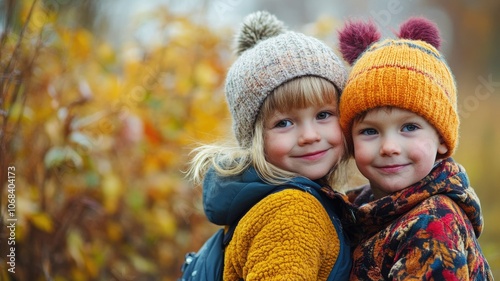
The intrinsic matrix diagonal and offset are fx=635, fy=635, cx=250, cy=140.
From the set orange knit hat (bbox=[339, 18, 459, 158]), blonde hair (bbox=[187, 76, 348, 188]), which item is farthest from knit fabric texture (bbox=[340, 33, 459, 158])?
blonde hair (bbox=[187, 76, 348, 188])

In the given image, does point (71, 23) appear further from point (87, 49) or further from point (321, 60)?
point (321, 60)

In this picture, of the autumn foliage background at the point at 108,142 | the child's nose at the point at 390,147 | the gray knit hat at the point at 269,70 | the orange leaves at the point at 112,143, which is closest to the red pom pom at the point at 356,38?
the gray knit hat at the point at 269,70

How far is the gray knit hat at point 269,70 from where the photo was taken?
252 centimetres

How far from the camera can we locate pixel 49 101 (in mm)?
3918

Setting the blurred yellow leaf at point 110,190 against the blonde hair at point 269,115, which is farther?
the blurred yellow leaf at point 110,190

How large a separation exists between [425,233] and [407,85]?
53cm

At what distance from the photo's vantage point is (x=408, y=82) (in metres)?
2.25

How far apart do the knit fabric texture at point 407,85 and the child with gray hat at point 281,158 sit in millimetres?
151

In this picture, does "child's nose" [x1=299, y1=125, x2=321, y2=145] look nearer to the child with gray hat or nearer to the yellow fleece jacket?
the child with gray hat

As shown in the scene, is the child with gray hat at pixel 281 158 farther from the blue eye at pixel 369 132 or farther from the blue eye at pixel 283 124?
the blue eye at pixel 369 132

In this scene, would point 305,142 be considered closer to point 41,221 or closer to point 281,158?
point 281,158

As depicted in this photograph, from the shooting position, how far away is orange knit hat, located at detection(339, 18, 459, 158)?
2.24m

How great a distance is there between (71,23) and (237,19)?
1264 millimetres

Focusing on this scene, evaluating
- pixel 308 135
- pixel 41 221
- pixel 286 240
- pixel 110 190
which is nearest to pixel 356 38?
pixel 308 135
